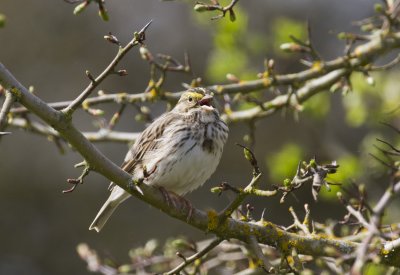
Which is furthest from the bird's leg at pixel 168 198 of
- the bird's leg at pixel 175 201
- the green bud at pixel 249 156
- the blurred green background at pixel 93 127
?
the blurred green background at pixel 93 127

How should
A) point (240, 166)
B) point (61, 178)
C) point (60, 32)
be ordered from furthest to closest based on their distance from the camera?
1. point (60, 32)
2. point (61, 178)
3. point (240, 166)

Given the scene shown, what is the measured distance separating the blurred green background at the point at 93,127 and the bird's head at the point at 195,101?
12.2 feet

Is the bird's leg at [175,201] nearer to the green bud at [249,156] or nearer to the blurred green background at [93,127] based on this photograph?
the green bud at [249,156]

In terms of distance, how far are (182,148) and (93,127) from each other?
678 cm

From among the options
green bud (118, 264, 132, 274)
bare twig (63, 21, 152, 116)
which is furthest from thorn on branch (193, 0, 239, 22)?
green bud (118, 264, 132, 274)

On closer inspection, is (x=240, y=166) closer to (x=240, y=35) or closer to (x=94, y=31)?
(x=94, y=31)

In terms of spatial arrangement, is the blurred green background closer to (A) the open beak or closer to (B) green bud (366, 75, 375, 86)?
(A) the open beak

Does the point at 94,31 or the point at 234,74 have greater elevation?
the point at 234,74

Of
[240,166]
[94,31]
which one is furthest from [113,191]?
[94,31]

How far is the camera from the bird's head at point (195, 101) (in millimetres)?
5482

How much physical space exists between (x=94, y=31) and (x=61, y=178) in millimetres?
2315

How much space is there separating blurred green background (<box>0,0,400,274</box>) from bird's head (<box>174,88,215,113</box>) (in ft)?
12.2

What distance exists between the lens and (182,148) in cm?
515

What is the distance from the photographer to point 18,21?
1262cm
